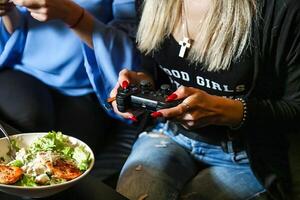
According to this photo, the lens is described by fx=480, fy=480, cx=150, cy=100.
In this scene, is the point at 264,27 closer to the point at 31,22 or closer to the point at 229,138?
the point at 229,138

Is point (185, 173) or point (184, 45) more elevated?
point (184, 45)

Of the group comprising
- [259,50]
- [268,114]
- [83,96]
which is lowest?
[83,96]

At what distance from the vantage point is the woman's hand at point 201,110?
815mm

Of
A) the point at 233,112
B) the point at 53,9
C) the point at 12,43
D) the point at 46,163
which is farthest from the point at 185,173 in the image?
the point at 12,43

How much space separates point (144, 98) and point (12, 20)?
0.62 m

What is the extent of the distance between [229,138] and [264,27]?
23cm

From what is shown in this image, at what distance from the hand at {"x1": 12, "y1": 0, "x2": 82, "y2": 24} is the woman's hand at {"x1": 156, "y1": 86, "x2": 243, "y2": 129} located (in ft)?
1.34

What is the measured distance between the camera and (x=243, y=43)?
3.02ft

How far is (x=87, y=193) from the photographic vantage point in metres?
0.79

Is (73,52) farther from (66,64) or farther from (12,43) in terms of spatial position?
(12,43)

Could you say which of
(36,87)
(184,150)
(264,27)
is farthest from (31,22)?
(264,27)

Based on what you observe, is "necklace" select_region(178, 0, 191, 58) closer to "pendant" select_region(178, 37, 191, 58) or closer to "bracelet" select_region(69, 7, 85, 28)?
"pendant" select_region(178, 37, 191, 58)

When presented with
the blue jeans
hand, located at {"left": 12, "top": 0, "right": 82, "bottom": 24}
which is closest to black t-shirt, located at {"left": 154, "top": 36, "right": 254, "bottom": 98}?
the blue jeans

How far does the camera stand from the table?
0.78 metres
